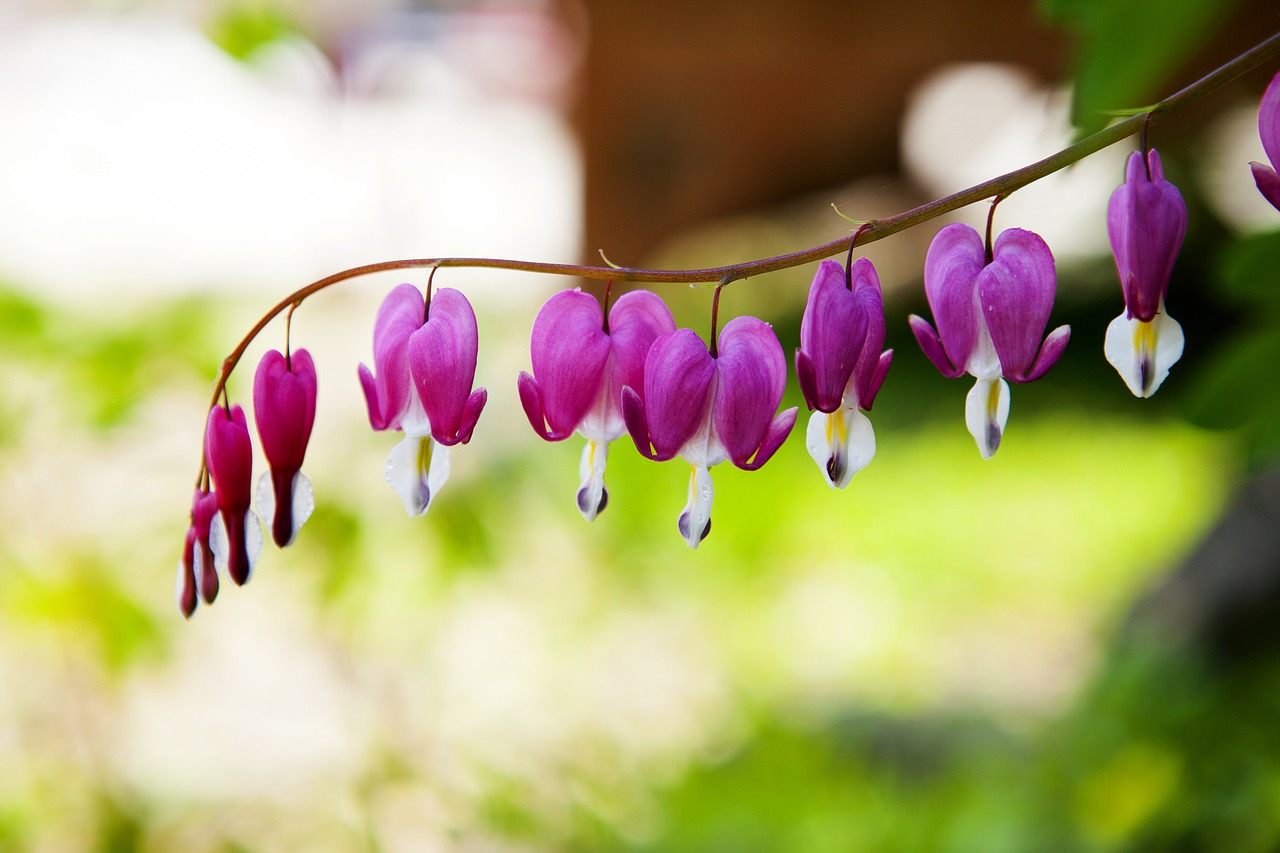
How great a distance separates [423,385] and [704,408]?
5.5 inches

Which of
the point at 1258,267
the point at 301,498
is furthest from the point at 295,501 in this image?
the point at 1258,267

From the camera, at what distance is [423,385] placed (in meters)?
0.59

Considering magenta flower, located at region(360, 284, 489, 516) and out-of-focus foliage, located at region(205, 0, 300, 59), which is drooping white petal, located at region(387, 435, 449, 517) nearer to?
magenta flower, located at region(360, 284, 489, 516)

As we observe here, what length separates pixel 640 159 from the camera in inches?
152

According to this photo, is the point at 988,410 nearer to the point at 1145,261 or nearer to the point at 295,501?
the point at 1145,261

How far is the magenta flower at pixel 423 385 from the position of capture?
0.59 metres

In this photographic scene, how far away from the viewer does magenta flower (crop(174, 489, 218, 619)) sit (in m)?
0.60

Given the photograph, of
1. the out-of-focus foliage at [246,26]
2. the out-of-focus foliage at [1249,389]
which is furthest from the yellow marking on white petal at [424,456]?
the out-of-focus foliage at [246,26]

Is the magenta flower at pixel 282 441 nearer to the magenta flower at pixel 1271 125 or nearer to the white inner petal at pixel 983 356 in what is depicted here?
the white inner petal at pixel 983 356

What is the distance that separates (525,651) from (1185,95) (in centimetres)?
252

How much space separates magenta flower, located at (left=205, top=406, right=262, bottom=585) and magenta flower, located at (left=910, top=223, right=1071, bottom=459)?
1.13ft

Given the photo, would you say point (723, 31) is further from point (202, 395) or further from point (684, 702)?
point (202, 395)

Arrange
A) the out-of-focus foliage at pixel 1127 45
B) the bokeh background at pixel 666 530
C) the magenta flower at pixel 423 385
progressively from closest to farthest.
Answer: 1. the magenta flower at pixel 423 385
2. the out-of-focus foliage at pixel 1127 45
3. the bokeh background at pixel 666 530

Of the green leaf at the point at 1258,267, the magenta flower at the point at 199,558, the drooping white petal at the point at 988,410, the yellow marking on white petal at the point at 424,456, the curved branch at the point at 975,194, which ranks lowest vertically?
the magenta flower at the point at 199,558
